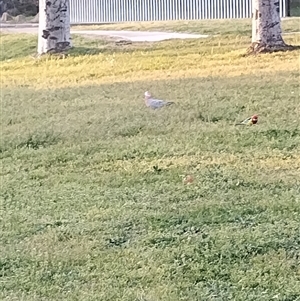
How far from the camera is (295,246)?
4.32 m

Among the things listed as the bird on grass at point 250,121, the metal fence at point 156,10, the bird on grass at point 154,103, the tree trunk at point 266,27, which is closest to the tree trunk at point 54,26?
the tree trunk at point 266,27

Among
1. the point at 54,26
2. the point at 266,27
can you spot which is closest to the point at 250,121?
the point at 266,27

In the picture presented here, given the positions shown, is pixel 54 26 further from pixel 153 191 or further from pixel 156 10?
pixel 156 10

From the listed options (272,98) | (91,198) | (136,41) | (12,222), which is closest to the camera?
(12,222)

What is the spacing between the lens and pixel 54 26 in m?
14.7

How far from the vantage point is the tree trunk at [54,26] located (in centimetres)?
1441

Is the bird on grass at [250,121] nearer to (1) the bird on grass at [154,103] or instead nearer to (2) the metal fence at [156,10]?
(1) the bird on grass at [154,103]

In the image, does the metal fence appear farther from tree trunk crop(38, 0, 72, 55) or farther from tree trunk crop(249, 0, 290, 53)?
tree trunk crop(249, 0, 290, 53)

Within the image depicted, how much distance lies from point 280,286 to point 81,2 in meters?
Result: 26.2

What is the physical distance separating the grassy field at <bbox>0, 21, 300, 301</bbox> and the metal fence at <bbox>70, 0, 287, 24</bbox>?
13820 mm

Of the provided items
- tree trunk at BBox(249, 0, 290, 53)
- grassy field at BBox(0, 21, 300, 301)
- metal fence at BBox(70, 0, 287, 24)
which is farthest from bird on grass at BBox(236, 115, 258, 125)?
metal fence at BBox(70, 0, 287, 24)

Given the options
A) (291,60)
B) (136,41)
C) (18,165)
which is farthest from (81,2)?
(18,165)

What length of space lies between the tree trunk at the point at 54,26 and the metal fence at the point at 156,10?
961 centimetres

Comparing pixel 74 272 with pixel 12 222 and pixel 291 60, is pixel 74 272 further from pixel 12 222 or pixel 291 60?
pixel 291 60
